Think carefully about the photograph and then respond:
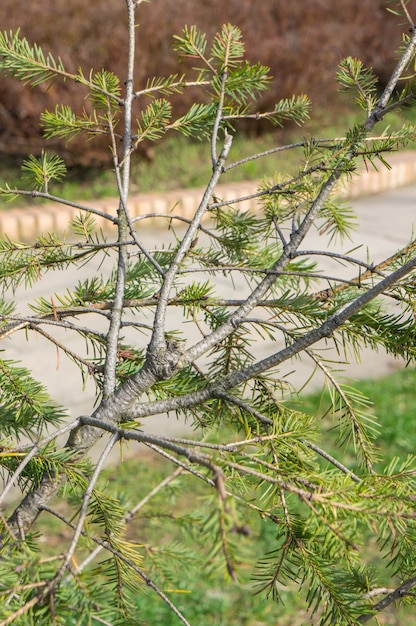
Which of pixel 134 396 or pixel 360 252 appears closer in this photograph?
pixel 134 396

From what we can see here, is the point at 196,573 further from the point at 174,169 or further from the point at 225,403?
the point at 174,169

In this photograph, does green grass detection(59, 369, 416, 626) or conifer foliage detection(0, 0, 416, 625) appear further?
green grass detection(59, 369, 416, 626)

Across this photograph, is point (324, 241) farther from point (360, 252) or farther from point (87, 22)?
point (87, 22)

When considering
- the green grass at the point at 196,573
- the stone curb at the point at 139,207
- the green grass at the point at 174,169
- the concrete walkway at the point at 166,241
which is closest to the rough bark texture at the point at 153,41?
the green grass at the point at 174,169

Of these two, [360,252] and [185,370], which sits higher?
[185,370]

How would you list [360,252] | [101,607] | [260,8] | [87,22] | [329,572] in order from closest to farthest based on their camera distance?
1. [101,607]
2. [329,572]
3. [360,252]
4. [87,22]
5. [260,8]

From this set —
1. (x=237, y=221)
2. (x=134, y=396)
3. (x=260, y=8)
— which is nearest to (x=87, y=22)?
(x=260, y=8)

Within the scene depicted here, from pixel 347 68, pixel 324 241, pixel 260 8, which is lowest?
pixel 324 241

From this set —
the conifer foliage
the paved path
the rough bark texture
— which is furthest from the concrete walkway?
the rough bark texture

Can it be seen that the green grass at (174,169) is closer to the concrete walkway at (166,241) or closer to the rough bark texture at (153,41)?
the rough bark texture at (153,41)

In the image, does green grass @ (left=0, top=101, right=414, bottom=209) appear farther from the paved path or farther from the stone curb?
the paved path

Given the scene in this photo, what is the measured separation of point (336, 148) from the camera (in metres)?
0.99

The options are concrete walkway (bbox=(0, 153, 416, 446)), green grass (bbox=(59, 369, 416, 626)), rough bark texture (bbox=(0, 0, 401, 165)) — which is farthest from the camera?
rough bark texture (bbox=(0, 0, 401, 165))

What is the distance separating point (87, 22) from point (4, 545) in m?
6.25
